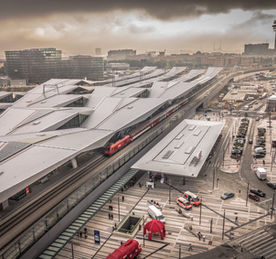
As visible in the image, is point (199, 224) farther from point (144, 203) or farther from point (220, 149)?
point (220, 149)

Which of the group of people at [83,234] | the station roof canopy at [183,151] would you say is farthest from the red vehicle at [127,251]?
the station roof canopy at [183,151]

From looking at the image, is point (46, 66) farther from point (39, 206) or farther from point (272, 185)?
point (272, 185)

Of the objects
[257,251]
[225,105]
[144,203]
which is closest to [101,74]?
[225,105]

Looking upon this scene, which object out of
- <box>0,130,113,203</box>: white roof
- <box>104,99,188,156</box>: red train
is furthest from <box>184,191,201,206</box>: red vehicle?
<box>0,130,113,203</box>: white roof

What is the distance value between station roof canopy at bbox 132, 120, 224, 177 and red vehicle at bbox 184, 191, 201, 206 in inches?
136

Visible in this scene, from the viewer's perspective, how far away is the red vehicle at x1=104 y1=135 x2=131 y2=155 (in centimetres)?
5578

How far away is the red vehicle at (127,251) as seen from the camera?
30.8 m

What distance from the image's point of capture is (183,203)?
43.8 metres

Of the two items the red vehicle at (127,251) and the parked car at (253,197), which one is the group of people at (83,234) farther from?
the parked car at (253,197)

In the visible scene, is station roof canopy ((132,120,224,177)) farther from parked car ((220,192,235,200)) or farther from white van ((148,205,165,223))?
white van ((148,205,165,223))

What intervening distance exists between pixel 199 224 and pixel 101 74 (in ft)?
529

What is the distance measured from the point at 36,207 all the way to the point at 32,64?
15790cm

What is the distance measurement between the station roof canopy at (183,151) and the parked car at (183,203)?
4.94 m

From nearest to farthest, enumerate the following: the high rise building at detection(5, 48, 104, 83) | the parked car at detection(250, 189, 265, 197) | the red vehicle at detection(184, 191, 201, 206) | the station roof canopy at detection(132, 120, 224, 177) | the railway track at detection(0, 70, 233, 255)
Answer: the railway track at detection(0, 70, 233, 255)
the red vehicle at detection(184, 191, 201, 206)
the parked car at detection(250, 189, 265, 197)
the station roof canopy at detection(132, 120, 224, 177)
the high rise building at detection(5, 48, 104, 83)
